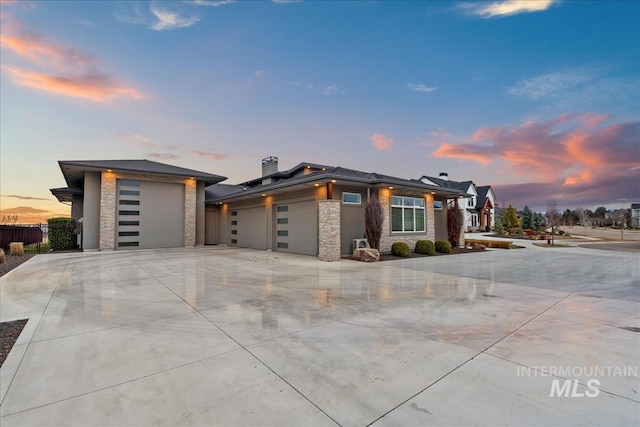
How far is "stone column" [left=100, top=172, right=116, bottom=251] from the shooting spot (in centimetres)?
1550

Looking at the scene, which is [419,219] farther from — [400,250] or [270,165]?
[270,165]

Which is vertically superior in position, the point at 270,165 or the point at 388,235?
the point at 270,165

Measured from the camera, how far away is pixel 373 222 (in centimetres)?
1311

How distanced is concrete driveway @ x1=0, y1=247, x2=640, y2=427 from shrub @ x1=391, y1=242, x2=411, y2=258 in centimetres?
672

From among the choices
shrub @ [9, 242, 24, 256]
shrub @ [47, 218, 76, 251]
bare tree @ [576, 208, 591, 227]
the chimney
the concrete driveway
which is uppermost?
the chimney

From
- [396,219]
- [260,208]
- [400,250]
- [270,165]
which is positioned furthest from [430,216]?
[270,165]

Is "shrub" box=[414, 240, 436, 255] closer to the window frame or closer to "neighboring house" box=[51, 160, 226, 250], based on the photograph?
the window frame

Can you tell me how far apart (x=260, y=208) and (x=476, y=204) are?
37.1m

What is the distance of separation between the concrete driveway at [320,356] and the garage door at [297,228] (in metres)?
7.01

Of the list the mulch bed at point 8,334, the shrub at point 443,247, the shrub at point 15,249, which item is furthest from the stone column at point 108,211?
the shrub at point 443,247

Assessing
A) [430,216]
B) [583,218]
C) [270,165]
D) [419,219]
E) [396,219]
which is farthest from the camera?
[583,218]

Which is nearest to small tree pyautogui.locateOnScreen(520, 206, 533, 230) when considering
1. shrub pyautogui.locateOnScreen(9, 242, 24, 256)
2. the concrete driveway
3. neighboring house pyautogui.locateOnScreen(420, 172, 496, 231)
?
neighboring house pyautogui.locateOnScreen(420, 172, 496, 231)

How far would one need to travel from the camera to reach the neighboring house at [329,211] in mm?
12258

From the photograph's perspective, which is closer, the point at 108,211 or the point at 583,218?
the point at 108,211
